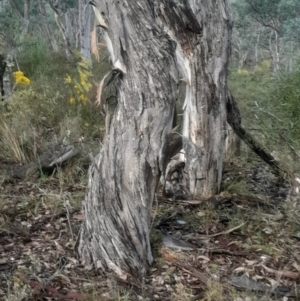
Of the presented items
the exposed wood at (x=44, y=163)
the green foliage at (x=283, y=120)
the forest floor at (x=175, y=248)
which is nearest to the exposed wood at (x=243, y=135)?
the green foliage at (x=283, y=120)

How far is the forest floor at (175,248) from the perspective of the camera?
360 centimetres

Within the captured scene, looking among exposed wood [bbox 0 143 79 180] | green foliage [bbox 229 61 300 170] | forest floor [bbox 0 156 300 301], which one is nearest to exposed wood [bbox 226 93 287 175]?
green foliage [bbox 229 61 300 170]

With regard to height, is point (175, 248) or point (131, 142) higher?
point (131, 142)

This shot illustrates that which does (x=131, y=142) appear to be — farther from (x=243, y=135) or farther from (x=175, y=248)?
(x=243, y=135)

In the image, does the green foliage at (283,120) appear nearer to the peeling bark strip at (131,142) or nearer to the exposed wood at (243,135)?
the exposed wood at (243,135)

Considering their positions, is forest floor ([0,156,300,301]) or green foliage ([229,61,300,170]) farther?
green foliage ([229,61,300,170])

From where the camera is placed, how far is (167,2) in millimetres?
4695

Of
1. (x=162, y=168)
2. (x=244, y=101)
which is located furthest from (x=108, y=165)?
(x=244, y=101)

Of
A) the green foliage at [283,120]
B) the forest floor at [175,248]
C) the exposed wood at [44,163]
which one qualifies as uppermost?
the green foliage at [283,120]

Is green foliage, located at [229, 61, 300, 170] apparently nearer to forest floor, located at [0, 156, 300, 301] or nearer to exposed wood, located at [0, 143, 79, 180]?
forest floor, located at [0, 156, 300, 301]

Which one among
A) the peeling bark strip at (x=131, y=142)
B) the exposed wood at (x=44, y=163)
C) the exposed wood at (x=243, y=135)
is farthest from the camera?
the exposed wood at (x=44, y=163)

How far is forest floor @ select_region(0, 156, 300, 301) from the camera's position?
Answer: 11.8ft

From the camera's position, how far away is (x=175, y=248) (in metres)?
4.22

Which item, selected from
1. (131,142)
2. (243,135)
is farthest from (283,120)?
(131,142)
